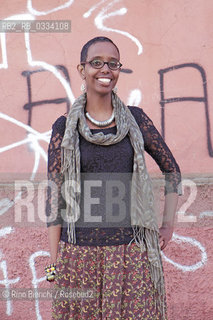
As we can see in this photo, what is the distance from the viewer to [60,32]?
3.07 m

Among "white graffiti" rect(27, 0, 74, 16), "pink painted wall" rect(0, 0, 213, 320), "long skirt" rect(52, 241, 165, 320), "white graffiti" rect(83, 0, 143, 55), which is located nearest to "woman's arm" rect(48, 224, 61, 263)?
"long skirt" rect(52, 241, 165, 320)

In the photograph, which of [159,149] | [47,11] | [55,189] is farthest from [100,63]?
[47,11]

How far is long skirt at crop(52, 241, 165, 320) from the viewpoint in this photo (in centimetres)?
177

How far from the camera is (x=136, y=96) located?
119 inches

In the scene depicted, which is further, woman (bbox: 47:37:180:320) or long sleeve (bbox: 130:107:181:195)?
long sleeve (bbox: 130:107:181:195)

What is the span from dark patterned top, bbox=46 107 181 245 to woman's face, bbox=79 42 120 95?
0.66 feet

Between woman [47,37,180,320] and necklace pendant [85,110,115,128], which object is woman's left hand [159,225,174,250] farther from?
necklace pendant [85,110,115,128]

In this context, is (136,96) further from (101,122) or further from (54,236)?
(54,236)

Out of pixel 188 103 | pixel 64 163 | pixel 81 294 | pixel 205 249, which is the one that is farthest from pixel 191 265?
pixel 64 163

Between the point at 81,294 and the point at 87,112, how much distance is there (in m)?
0.85

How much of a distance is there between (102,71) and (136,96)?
47.8 inches

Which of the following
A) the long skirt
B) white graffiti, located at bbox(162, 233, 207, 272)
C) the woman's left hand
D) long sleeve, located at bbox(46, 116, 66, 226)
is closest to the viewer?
the long skirt

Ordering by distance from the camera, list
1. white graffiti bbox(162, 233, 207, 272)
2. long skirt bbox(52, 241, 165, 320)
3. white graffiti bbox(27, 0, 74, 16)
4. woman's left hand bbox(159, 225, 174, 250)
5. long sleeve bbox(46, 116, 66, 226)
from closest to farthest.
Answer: long skirt bbox(52, 241, 165, 320) → long sleeve bbox(46, 116, 66, 226) → woman's left hand bbox(159, 225, 174, 250) → white graffiti bbox(162, 233, 207, 272) → white graffiti bbox(27, 0, 74, 16)


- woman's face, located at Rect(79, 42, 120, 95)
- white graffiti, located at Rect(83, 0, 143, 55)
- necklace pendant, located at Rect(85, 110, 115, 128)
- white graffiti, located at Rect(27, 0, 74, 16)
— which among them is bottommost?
necklace pendant, located at Rect(85, 110, 115, 128)
